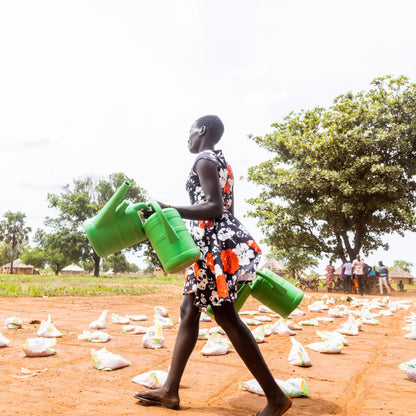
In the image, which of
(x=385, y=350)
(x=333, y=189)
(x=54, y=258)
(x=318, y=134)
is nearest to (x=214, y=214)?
(x=385, y=350)

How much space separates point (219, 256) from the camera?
5.96ft

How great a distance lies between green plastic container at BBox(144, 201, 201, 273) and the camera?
1600 mm

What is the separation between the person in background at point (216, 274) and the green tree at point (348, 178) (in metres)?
13.6

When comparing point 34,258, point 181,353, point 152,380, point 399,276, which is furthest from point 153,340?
point 34,258

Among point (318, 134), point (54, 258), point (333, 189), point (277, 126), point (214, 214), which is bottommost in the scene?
point (54, 258)

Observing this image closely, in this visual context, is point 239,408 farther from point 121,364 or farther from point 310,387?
point 121,364

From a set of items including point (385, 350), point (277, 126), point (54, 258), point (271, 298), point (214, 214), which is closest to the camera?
point (214, 214)

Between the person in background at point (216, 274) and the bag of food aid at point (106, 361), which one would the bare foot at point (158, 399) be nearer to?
the person in background at point (216, 274)

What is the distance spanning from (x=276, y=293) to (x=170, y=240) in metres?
0.88

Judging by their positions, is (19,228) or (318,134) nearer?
(318,134)

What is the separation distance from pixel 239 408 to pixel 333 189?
14.8 meters

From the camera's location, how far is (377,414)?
185cm

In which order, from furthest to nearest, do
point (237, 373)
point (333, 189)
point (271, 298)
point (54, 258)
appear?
1. point (54, 258)
2. point (333, 189)
3. point (237, 373)
4. point (271, 298)

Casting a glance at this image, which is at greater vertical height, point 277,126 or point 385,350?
point 277,126
